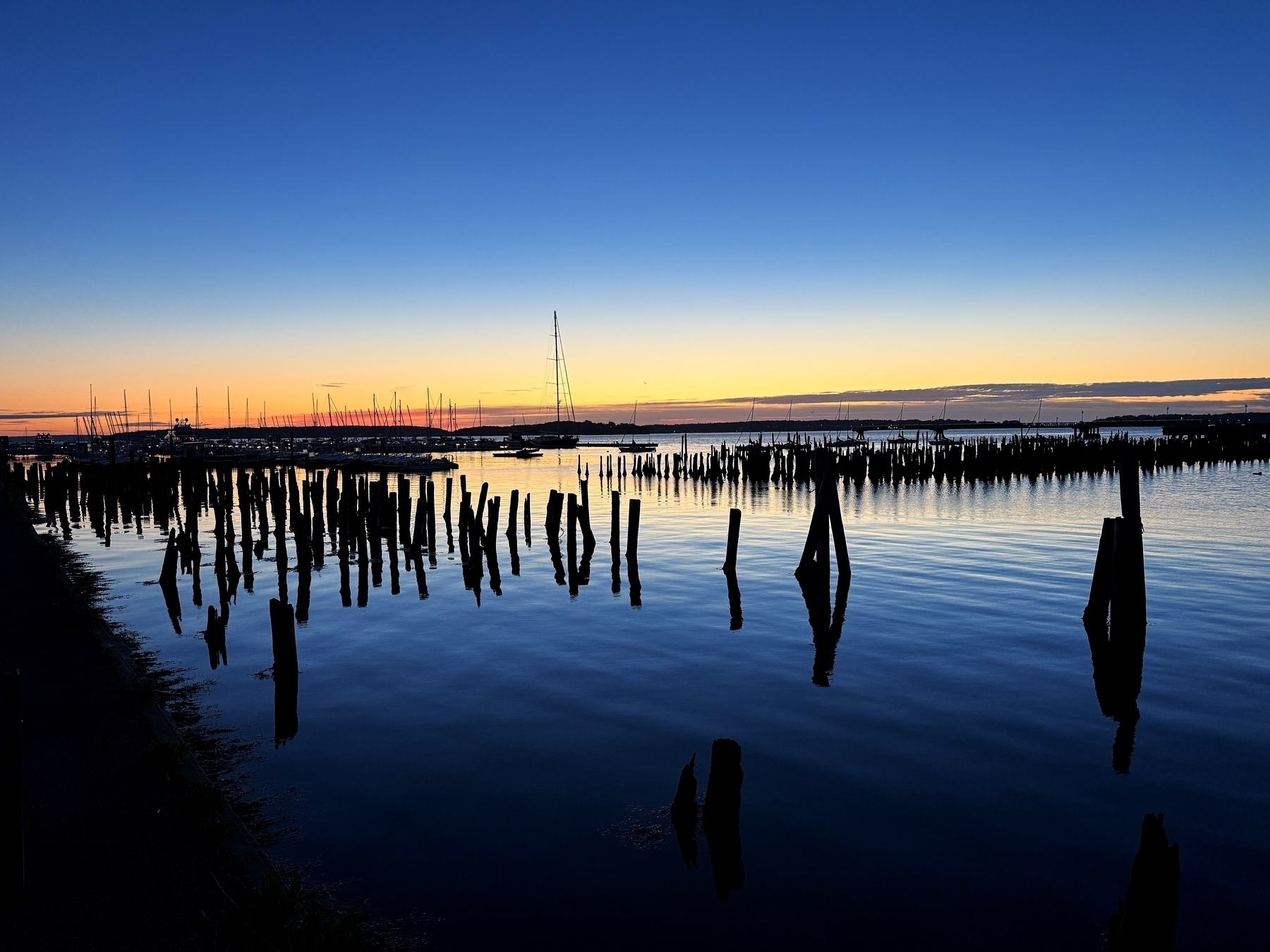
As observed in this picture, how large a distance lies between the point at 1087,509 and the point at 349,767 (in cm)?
3674

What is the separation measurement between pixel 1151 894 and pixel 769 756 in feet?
14.7

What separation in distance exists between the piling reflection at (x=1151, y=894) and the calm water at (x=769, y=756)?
29.0 inches

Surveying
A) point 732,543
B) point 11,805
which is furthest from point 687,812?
point 732,543

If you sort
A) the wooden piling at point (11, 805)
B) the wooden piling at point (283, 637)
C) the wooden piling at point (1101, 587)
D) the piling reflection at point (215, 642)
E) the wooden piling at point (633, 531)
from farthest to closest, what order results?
1. the wooden piling at point (633, 531)
2. the wooden piling at point (1101, 587)
3. the piling reflection at point (215, 642)
4. the wooden piling at point (283, 637)
5. the wooden piling at point (11, 805)

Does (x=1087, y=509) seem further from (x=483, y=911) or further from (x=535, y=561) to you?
(x=483, y=911)

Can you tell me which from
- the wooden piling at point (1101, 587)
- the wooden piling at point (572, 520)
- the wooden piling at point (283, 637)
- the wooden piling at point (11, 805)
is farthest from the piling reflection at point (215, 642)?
the wooden piling at point (1101, 587)

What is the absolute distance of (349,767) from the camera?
29.9 ft

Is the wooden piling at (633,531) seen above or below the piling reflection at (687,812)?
above

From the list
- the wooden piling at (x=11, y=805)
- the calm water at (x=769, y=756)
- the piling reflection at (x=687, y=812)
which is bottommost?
the calm water at (x=769, y=756)

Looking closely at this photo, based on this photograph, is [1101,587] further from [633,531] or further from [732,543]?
[633,531]

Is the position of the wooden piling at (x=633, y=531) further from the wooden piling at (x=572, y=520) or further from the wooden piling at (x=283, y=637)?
the wooden piling at (x=283, y=637)

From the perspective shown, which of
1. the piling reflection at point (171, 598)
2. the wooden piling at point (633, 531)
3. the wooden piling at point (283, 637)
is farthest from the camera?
the wooden piling at point (633, 531)

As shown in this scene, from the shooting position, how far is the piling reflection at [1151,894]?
523cm

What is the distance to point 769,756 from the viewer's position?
31.1 feet
